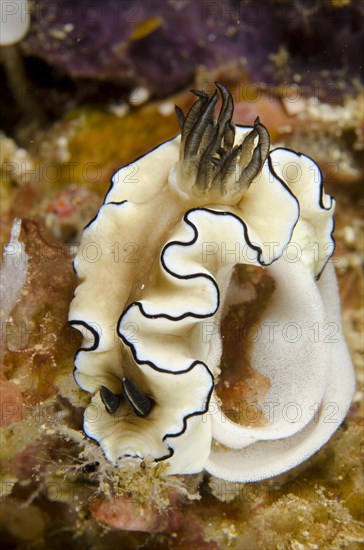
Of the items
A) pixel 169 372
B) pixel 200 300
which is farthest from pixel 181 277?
pixel 169 372

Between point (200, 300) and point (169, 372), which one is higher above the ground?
point (200, 300)

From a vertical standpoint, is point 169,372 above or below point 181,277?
below

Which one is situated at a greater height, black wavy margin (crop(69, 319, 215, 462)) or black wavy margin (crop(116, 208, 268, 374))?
black wavy margin (crop(116, 208, 268, 374))

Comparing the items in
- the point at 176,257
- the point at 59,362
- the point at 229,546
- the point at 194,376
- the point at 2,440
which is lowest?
the point at 229,546

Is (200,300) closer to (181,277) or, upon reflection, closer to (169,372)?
(181,277)

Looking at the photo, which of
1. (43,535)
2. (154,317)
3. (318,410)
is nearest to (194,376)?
(154,317)

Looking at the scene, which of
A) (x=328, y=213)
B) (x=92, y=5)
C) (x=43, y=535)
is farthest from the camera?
(x=92, y=5)

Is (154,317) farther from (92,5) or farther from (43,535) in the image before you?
(92,5)

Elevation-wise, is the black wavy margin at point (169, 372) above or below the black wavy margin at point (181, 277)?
below
